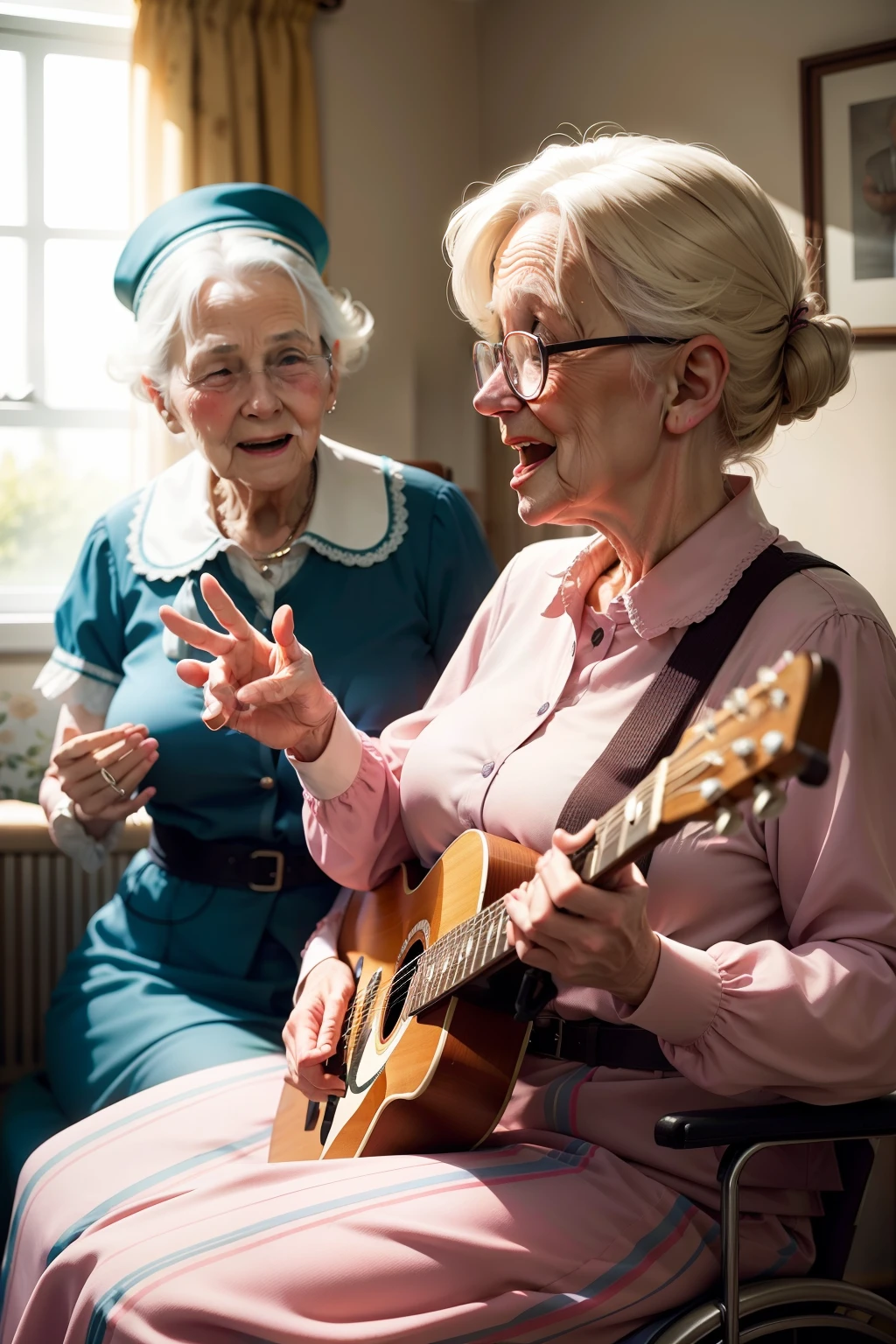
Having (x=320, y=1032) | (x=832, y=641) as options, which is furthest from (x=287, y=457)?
(x=832, y=641)

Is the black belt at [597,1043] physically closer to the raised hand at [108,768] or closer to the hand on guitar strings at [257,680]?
the hand on guitar strings at [257,680]

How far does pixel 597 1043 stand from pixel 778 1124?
21 cm

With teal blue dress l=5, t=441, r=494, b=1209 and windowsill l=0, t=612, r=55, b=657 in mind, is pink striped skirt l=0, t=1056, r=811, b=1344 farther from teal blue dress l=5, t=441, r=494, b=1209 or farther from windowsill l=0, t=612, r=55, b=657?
windowsill l=0, t=612, r=55, b=657

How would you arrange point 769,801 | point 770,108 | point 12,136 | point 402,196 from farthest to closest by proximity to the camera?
point 402,196
point 12,136
point 770,108
point 769,801

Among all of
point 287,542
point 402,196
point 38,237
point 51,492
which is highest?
point 402,196

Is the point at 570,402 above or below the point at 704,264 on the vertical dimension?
below

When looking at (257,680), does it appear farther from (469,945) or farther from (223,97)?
(223,97)

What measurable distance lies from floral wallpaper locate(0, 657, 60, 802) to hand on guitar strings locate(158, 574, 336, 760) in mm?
1794

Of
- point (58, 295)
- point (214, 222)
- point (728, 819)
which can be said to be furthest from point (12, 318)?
point (728, 819)

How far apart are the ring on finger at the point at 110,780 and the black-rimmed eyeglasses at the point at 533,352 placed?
0.87 meters

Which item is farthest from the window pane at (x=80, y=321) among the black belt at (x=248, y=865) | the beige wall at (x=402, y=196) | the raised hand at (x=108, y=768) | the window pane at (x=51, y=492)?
the black belt at (x=248, y=865)

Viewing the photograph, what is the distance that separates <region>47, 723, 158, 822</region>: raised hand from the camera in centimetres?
186

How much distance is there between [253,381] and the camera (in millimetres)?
1897

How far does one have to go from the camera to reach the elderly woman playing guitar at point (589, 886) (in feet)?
3.75
